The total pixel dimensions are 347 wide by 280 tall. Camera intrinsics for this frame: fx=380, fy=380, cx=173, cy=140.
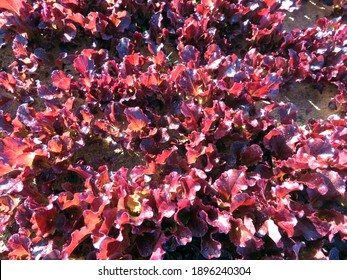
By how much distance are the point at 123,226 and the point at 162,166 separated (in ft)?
1.78

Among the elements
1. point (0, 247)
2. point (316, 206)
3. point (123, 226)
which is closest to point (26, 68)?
point (0, 247)

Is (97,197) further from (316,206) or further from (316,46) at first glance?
(316,46)

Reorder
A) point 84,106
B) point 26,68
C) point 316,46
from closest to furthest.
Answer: point 84,106
point 26,68
point 316,46

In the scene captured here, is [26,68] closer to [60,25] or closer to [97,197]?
[60,25]

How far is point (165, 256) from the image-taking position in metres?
2.44

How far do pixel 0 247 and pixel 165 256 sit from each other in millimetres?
1125

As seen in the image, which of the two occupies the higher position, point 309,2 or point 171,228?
point 309,2

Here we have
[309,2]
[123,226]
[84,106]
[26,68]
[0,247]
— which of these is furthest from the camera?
[309,2]

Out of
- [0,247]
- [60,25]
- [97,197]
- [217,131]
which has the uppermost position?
[60,25]

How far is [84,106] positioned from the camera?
296cm

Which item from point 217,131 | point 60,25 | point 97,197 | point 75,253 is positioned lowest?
point 75,253

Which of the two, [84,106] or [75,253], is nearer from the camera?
[75,253]

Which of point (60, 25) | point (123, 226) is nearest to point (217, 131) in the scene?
point (123, 226)

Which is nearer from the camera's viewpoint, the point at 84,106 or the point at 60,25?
the point at 84,106
